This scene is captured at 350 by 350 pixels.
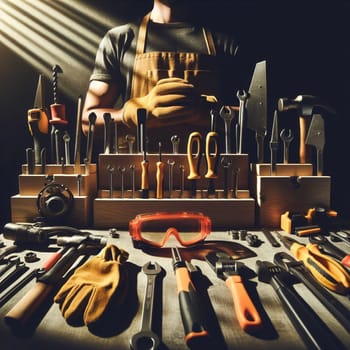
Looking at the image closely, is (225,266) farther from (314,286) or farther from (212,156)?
(212,156)

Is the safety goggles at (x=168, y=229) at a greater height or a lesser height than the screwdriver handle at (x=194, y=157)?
lesser

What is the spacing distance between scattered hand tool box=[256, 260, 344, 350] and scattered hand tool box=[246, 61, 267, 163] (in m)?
0.59

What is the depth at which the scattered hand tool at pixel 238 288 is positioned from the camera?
50 cm

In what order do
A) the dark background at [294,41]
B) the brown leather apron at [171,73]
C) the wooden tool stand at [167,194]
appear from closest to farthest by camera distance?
the wooden tool stand at [167,194]
the brown leather apron at [171,73]
the dark background at [294,41]

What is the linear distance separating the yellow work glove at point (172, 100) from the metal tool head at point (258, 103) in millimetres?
207

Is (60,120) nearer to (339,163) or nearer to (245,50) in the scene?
(245,50)

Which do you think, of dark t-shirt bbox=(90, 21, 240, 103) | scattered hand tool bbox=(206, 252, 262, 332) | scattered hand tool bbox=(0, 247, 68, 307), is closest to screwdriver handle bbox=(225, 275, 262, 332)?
scattered hand tool bbox=(206, 252, 262, 332)

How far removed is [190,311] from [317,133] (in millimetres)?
873

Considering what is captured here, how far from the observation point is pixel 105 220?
3.54 feet

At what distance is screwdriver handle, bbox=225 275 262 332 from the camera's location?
0.49 metres

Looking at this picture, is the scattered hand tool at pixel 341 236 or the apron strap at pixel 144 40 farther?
the apron strap at pixel 144 40

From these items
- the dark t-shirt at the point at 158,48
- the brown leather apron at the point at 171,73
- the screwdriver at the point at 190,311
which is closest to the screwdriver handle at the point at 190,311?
the screwdriver at the point at 190,311

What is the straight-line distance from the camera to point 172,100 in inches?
48.5

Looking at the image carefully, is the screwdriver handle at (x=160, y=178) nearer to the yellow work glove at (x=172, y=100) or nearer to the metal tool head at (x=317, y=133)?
the yellow work glove at (x=172, y=100)
